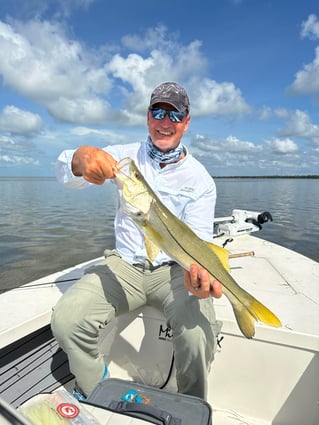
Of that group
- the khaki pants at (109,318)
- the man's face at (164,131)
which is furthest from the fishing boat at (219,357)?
the man's face at (164,131)

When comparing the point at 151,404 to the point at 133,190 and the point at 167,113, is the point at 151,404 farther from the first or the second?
the point at 167,113

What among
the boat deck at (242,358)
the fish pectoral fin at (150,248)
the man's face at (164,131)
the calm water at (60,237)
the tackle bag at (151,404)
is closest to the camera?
the tackle bag at (151,404)

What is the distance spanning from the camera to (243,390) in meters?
2.95

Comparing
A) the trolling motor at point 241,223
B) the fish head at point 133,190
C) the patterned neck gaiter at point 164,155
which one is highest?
the patterned neck gaiter at point 164,155

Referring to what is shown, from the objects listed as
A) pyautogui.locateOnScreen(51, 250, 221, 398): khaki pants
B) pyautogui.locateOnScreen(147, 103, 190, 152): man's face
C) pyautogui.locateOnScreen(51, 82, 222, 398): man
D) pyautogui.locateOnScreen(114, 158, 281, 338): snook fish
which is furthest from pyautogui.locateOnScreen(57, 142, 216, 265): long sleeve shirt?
pyautogui.locateOnScreen(114, 158, 281, 338): snook fish

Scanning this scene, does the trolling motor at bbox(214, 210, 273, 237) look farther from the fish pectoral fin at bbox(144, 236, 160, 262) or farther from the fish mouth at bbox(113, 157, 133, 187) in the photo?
the fish mouth at bbox(113, 157, 133, 187)

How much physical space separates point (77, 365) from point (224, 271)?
4.69 ft

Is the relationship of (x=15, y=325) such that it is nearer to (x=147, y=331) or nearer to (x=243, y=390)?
(x=147, y=331)

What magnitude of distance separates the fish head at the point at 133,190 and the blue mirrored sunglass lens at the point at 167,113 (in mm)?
1152

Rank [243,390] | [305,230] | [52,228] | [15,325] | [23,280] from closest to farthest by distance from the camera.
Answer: [15,325], [243,390], [23,280], [52,228], [305,230]

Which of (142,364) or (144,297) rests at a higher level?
(144,297)

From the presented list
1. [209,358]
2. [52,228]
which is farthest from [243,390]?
[52,228]

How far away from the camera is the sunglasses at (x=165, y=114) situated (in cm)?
319

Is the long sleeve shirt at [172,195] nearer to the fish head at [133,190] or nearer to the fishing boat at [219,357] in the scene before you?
the fishing boat at [219,357]
